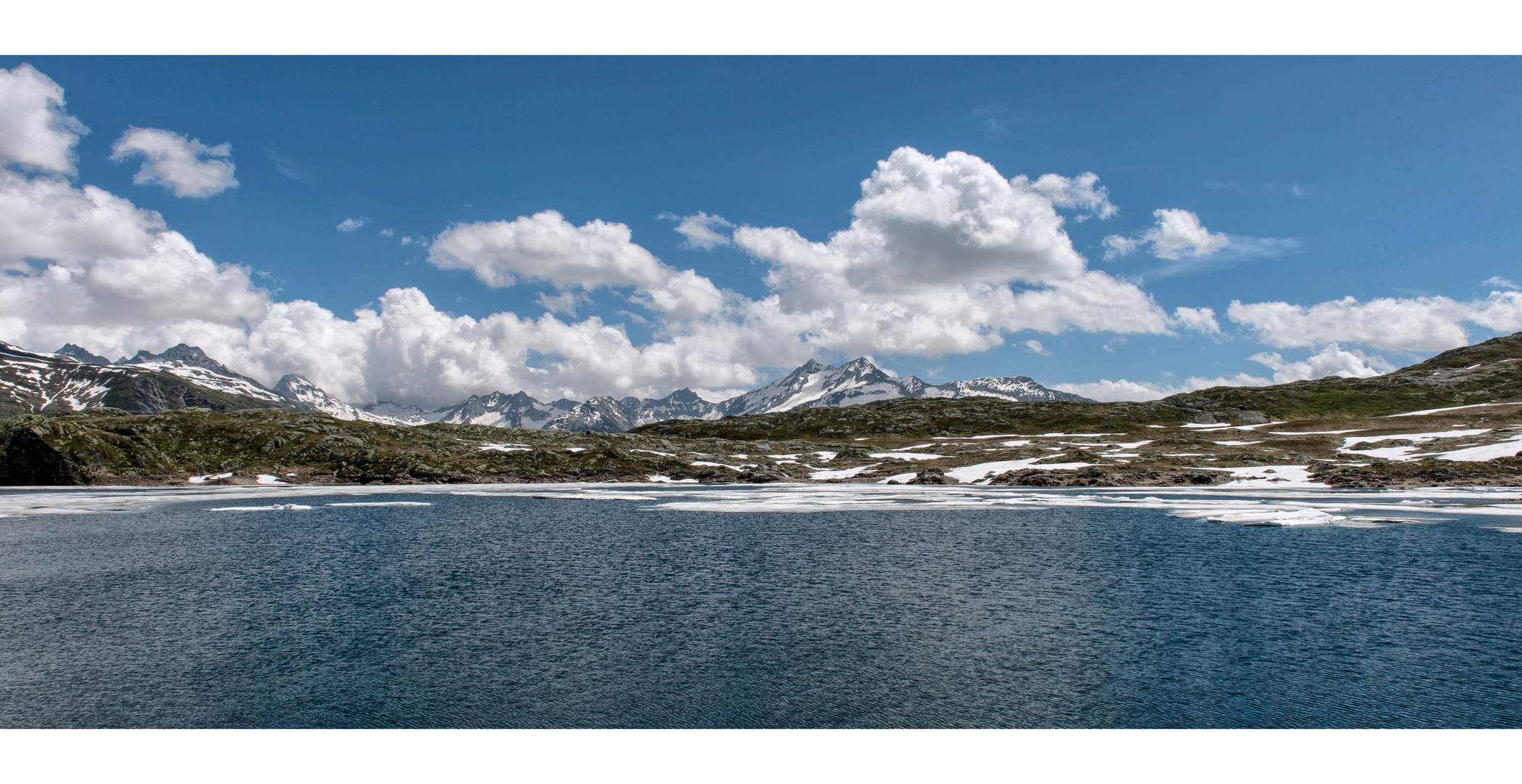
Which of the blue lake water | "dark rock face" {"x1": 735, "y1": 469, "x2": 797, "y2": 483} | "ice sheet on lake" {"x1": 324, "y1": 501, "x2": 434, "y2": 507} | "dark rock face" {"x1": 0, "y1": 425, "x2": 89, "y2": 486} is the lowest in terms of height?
the blue lake water

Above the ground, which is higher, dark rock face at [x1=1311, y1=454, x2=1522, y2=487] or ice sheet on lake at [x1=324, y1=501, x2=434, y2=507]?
dark rock face at [x1=1311, y1=454, x2=1522, y2=487]

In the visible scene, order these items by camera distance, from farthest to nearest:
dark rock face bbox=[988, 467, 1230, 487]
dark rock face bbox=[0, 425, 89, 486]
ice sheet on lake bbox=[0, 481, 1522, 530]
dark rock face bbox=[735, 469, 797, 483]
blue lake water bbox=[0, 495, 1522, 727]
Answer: dark rock face bbox=[735, 469, 797, 483]
dark rock face bbox=[0, 425, 89, 486]
dark rock face bbox=[988, 467, 1230, 487]
ice sheet on lake bbox=[0, 481, 1522, 530]
blue lake water bbox=[0, 495, 1522, 727]

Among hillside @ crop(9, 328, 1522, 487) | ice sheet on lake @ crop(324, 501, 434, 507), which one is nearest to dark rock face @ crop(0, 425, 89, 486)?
hillside @ crop(9, 328, 1522, 487)

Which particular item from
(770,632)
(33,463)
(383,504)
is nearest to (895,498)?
(383,504)

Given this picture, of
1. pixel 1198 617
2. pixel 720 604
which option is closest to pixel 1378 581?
pixel 1198 617

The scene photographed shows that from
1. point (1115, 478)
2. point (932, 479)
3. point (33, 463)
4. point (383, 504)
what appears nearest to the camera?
point (383, 504)

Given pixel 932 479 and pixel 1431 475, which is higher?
pixel 1431 475

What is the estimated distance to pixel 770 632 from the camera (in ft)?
87.5

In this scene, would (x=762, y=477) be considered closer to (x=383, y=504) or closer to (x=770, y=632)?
(x=383, y=504)

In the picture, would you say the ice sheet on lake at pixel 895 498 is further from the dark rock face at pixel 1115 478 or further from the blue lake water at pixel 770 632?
the blue lake water at pixel 770 632

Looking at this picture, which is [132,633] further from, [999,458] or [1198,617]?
[999,458]

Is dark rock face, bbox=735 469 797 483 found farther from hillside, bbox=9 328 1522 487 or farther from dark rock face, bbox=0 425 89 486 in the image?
dark rock face, bbox=0 425 89 486

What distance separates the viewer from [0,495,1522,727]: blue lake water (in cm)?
1944

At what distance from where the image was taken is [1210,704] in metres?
19.5
